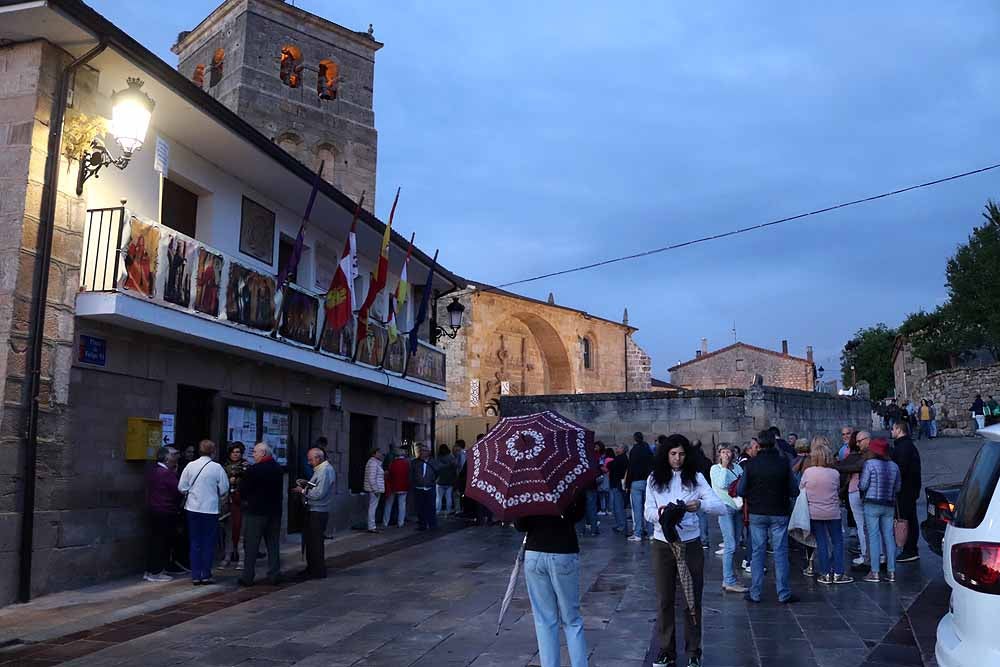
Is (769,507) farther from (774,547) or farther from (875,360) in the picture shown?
(875,360)

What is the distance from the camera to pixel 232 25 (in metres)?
28.7

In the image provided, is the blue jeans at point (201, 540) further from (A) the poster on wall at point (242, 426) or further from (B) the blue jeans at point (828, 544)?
(B) the blue jeans at point (828, 544)

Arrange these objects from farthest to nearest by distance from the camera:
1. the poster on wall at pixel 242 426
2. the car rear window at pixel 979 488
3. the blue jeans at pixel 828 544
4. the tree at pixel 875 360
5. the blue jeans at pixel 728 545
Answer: the tree at pixel 875 360 < the poster on wall at pixel 242 426 < the blue jeans at pixel 828 544 < the blue jeans at pixel 728 545 < the car rear window at pixel 979 488

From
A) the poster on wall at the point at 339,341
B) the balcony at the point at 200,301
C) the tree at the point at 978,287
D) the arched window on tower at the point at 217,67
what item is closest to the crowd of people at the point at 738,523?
the poster on wall at the point at 339,341

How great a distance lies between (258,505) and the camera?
992 centimetres

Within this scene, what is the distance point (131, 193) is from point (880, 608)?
10.0m

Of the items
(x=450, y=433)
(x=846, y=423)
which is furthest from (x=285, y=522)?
(x=846, y=423)

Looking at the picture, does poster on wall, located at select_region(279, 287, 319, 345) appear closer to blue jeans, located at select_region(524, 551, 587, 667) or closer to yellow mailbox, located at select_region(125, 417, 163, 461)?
yellow mailbox, located at select_region(125, 417, 163, 461)

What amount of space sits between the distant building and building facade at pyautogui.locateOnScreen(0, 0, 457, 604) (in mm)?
50800

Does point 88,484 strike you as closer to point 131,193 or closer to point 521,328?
point 131,193

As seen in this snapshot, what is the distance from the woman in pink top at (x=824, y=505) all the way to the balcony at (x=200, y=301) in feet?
25.8

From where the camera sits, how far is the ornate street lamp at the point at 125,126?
9409 millimetres

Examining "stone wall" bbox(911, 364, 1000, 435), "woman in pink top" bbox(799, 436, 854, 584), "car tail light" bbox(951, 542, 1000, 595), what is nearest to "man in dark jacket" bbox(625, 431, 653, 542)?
"woman in pink top" bbox(799, 436, 854, 584)

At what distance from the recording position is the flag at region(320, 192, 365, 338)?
13758 mm
